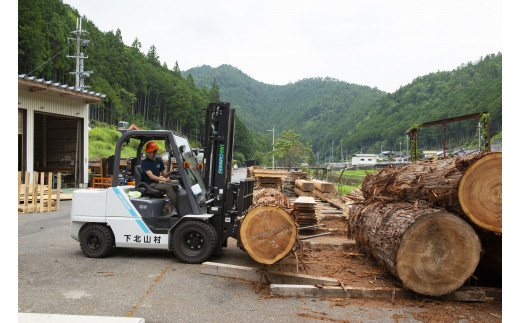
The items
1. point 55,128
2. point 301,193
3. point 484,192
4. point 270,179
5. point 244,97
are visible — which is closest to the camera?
point 484,192

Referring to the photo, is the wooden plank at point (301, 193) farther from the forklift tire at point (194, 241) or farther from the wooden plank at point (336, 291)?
the wooden plank at point (336, 291)

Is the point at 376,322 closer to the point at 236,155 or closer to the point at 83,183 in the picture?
the point at 83,183

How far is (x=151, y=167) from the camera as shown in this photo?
22.2ft

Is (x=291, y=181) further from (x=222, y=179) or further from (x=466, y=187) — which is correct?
(x=466, y=187)

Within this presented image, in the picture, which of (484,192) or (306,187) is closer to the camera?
(484,192)

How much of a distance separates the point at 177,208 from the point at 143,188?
787 mm

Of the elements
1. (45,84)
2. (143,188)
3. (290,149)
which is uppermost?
(45,84)

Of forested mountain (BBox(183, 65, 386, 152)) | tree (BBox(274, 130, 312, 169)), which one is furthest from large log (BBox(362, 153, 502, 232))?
forested mountain (BBox(183, 65, 386, 152))

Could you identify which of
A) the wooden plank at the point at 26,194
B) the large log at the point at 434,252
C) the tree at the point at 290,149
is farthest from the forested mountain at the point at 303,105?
the large log at the point at 434,252

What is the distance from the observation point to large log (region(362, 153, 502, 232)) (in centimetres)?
451

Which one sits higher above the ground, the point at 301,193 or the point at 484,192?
the point at 484,192

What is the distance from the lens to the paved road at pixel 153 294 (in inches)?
171

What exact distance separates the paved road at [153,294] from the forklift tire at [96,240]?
0.15m

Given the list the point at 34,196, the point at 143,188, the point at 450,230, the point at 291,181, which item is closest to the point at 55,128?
the point at 34,196
